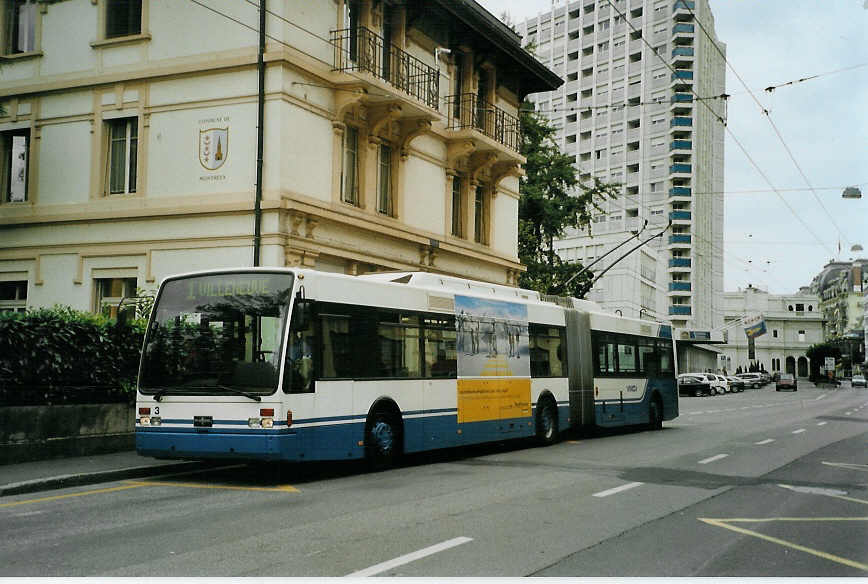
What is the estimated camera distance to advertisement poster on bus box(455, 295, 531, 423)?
646 inches

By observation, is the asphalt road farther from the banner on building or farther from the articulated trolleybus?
the banner on building

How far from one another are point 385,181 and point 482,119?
602cm

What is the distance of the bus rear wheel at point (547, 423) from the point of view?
19.0m

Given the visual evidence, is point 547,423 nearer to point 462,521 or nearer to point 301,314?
point 301,314

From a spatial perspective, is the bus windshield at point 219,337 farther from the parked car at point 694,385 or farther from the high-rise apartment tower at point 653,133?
the high-rise apartment tower at point 653,133

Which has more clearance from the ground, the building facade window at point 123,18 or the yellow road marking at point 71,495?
the building facade window at point 123,18

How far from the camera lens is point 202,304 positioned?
1273 cm

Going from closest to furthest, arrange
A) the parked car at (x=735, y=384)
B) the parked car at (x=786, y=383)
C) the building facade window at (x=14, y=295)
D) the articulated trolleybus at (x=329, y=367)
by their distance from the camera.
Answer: the articulated trolleybus at (x=329, y=367) < the building facade window at (x=14, y=295) < the parked car at (x=735, y=384) < the parked car at (x=786, y=383)

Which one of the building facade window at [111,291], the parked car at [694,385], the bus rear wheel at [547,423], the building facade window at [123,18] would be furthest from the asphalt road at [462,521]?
the parked car at [694,385]

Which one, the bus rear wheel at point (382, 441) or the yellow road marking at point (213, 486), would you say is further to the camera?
the bus rear wheel at point (382, 441)

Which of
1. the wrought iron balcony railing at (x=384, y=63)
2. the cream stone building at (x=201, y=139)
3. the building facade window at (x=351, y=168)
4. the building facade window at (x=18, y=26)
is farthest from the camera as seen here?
the building facade window at (x=18, y=26)

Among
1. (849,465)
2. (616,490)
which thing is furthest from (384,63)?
(616,490)

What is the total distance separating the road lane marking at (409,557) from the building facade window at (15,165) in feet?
60.5

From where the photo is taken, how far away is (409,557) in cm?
741
